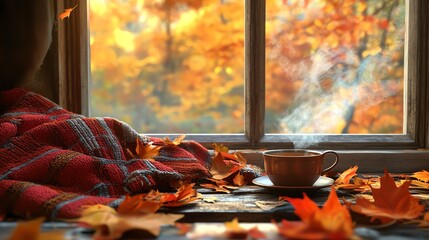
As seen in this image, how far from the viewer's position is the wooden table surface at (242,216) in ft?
2.33

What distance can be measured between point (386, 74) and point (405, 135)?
0.21 m

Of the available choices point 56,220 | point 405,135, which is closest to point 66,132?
point 56,220

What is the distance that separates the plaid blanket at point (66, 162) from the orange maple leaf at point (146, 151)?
0.05ft

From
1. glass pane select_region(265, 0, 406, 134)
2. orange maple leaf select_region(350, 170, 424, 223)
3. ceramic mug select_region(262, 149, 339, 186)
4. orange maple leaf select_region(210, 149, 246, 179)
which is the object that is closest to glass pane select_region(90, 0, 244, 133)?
glass pane select_region(265, 0, 406, 134)

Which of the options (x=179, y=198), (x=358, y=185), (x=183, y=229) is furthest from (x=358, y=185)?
(x=183, y=229)

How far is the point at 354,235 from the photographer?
679 mm

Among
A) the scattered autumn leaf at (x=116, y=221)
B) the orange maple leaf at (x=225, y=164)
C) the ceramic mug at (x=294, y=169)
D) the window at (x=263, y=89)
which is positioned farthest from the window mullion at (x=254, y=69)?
the scattered autumn leaf at (x=116, y=221)

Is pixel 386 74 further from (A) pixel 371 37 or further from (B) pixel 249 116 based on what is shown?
(B) pixel 249 116

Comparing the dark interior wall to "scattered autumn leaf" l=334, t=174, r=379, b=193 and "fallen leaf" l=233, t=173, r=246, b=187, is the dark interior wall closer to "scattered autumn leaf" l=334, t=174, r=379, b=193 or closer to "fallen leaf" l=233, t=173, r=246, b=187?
"fallen leaf" l=233, t=173, r=246, b=187

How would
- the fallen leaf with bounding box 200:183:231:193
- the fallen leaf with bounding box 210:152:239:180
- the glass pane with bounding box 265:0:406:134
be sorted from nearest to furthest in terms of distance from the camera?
1. the fallen leaf with bounding box 200:183:231:193
2. the fallen leaf with bounding box 210:152:239:180
3. the glass pane with bounding box 265:0:406:134

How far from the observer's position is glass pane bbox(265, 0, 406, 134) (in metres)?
1.49

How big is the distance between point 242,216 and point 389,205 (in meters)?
0.26

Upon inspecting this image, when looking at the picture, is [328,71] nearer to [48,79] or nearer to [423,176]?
[423,176]

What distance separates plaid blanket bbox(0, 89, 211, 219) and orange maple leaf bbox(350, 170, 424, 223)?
401 mm
